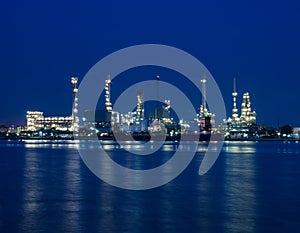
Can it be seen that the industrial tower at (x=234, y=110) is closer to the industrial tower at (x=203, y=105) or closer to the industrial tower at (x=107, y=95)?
the industrial tower at (x=203, y=105)

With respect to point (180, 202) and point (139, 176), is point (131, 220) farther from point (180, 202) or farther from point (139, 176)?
point (139, 176)

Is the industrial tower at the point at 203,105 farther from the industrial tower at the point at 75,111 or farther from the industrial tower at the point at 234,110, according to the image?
the industrial tower at the point at 75,111

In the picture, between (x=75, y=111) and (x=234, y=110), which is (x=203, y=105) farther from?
(x=75, y=111)

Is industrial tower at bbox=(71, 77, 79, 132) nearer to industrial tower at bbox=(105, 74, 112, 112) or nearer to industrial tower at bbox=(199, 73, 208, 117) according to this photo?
industrial tower at bbox=(105, 74, 112, 112)

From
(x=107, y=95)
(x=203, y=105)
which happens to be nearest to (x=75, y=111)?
(x=107, y=95)

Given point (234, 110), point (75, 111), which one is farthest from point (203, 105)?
point (75, 111)

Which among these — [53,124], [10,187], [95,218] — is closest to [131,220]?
[95,218]

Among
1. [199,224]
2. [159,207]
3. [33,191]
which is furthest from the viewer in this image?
[33,191]

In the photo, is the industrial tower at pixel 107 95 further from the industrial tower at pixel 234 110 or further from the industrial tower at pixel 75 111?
the industrial tower at pixel 234 110

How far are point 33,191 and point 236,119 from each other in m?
162

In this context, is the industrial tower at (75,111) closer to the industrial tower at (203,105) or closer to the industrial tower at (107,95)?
the industrial tower at (107,95)

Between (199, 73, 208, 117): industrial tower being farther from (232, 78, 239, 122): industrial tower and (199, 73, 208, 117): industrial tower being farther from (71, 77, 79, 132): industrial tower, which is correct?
(71, 77, 79, 132): industrial tower

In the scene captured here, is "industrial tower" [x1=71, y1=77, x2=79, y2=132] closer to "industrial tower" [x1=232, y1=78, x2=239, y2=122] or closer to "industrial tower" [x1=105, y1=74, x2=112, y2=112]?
"industrial tower" [x1=105, y1=74, x2=112, y2=112]

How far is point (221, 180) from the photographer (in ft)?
66.8
